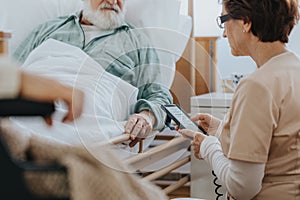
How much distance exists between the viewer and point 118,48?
Result: 103 cm

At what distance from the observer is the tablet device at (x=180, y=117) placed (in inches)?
39.1

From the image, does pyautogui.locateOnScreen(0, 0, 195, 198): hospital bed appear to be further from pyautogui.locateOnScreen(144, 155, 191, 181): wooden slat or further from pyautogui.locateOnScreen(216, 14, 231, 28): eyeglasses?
pyautogui.locateOnScreen(216, 14, 231, 28): eyeglasses

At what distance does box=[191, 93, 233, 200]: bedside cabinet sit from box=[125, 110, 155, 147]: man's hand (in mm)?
423

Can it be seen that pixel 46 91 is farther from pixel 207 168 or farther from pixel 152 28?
pixel 207 168

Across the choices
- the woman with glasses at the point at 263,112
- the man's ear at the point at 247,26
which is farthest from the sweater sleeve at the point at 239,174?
the man's ear at the point at 247,26

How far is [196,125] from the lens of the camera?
1.07 metres

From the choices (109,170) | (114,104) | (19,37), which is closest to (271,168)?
(114,104)

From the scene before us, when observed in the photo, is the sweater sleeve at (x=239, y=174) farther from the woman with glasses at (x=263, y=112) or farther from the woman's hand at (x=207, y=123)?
the woman's hand at (x=207, y=123)

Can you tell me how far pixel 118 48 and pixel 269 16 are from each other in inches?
12.9

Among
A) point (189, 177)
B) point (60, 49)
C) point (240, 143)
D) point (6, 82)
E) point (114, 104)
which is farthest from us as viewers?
point (189, 177)

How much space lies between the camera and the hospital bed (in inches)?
40.3

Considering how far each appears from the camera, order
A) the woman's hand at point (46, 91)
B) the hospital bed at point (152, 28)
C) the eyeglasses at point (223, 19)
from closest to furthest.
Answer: the woman's hand at point (46, 91)
the eyeglasses at point (223, 19)
the hospital bed at point (152, 28)

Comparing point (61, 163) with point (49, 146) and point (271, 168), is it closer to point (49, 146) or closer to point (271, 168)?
point (49, 146)

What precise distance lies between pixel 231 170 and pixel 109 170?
43 cm
